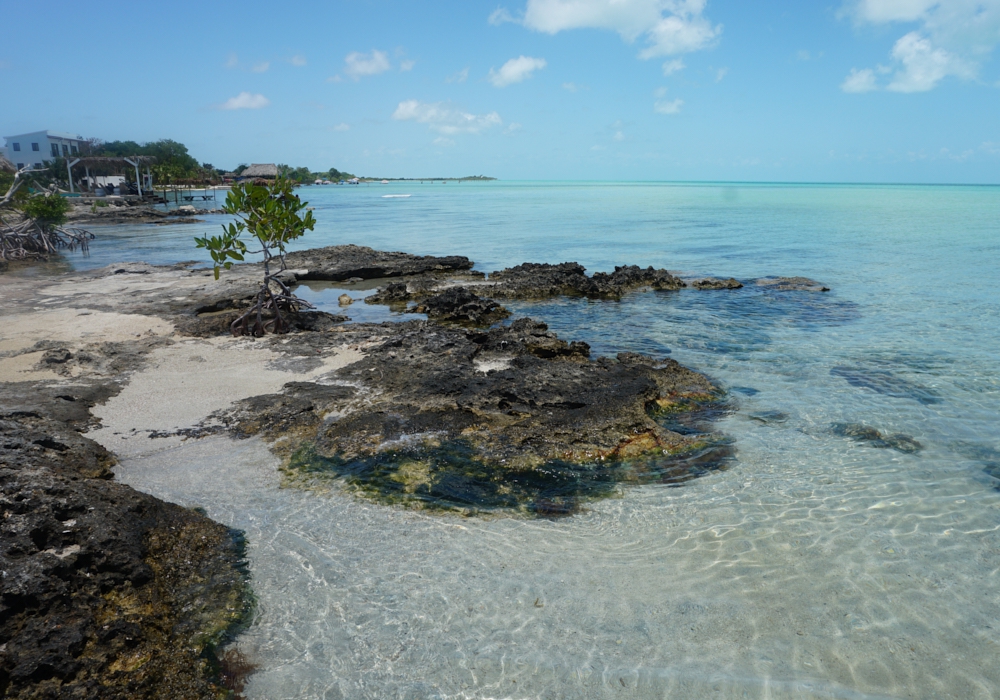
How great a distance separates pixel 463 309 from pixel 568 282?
5006 millimetres

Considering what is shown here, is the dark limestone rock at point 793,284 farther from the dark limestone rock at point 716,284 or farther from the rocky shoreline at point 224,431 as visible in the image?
the rocky shoreline at point 224,431

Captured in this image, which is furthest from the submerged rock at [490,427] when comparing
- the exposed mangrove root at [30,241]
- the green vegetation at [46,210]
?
the green vegetation at [46,210]

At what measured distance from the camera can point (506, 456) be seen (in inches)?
287

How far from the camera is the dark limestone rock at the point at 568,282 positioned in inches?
707

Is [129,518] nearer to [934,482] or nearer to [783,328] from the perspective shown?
[934,482]

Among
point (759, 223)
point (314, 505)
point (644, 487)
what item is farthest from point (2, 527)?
point (759, 223)

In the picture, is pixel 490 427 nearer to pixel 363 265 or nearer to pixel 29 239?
pixel 363 265

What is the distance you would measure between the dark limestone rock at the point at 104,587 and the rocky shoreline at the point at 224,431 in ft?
0.05

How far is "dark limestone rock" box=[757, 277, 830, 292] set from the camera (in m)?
18.6

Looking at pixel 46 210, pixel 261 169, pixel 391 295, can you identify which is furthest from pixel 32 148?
pixel 391 295

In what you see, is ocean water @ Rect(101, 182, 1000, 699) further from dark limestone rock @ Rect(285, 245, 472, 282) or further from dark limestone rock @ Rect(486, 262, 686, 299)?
dark limestone rock @ Rect(285, 245, 472, 282)

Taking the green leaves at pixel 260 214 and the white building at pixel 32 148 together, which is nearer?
the green leaves at pixel 260 214

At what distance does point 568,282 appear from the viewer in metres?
18.7

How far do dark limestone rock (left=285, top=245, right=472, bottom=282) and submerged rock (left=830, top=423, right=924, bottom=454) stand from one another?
51.8 ft
